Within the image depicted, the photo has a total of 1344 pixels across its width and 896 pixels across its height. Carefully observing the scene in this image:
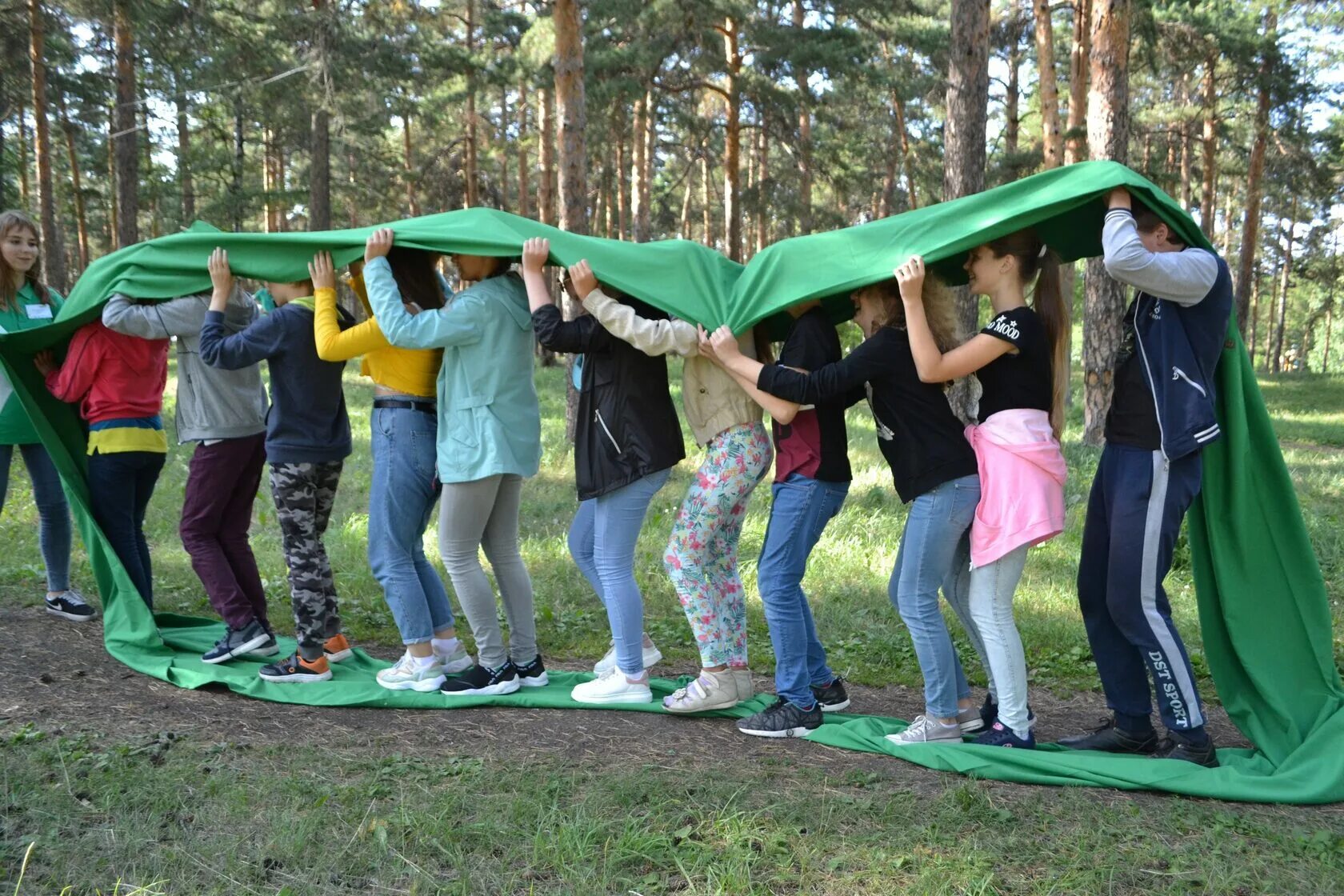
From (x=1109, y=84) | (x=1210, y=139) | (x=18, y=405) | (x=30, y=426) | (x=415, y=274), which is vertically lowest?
(x=30, y=426)

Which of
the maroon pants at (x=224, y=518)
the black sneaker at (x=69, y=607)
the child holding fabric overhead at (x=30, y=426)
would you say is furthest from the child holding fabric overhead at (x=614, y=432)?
the black sneaker at (x=69, y=607)

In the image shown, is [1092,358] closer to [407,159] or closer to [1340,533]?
[1340,533]

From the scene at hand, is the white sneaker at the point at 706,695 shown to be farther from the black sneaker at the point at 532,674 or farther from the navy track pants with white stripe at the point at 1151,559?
the navy track pants with white stripe at the point at 1151,559

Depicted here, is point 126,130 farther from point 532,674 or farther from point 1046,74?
point 532,674

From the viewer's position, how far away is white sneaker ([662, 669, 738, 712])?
4633 mm

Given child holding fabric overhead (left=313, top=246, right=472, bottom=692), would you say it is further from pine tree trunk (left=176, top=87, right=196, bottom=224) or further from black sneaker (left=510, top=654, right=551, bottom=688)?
pine tree trunk (left=176, top=87, right=196, bottom=224)

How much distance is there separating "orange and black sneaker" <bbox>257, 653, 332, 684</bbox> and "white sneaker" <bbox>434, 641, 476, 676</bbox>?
1.76 feet

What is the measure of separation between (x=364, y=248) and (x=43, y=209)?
16.8 m

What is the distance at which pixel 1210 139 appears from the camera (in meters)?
26.2

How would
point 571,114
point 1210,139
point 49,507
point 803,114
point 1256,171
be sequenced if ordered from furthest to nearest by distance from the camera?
point 1210,139 < point 1256,171 < point 803,114 < point 571,114 < point 49,507

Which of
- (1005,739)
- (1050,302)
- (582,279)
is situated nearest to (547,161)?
(582,279)

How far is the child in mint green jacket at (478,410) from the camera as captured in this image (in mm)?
4465

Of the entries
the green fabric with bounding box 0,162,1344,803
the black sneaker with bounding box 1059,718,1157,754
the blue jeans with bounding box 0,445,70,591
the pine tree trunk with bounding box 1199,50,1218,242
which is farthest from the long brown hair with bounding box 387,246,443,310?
the pine tree trunk with bounding box 1199,50,1218,242

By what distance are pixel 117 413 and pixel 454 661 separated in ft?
7.12
